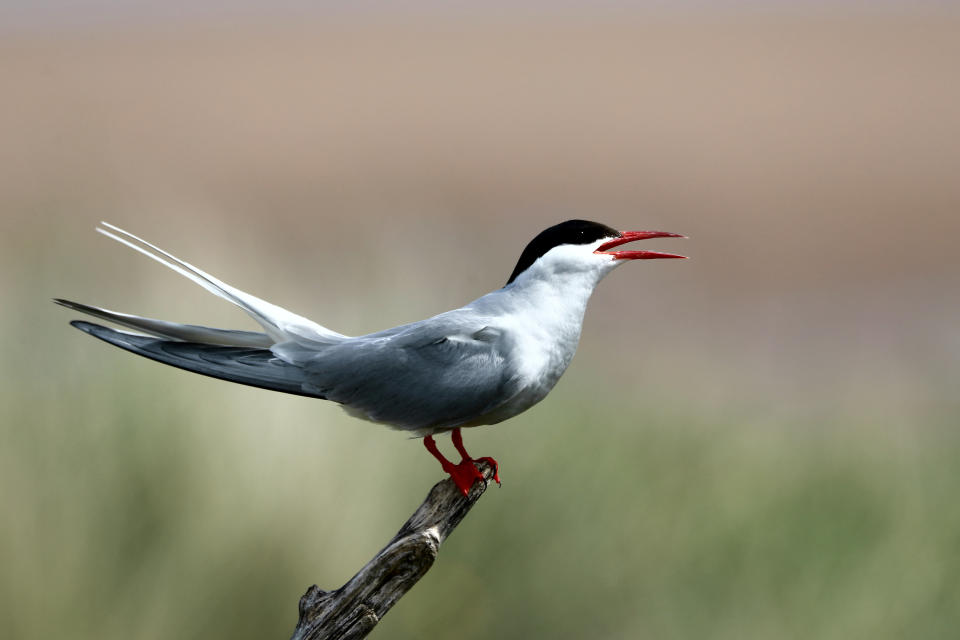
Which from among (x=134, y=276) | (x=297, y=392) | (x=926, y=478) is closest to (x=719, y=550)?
(x=926, y=478)

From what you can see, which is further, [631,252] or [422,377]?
[631,252]

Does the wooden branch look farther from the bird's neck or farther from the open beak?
the open beak

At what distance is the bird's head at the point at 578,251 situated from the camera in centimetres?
267

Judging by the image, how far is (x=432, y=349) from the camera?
2.61 m

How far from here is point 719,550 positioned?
406 cm

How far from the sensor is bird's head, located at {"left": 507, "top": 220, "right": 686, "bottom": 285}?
2.67m

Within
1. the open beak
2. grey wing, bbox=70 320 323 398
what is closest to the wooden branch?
grey wing, bbox=70 320 323 398

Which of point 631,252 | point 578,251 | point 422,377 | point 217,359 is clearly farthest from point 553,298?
point 217,359

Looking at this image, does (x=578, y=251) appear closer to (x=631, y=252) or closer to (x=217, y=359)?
(x=631, y=252)

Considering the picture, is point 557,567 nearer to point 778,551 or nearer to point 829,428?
point 778,551

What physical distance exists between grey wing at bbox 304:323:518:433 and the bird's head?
0.84 ft

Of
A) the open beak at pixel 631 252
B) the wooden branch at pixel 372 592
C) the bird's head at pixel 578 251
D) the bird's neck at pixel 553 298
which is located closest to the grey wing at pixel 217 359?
the wooden branch at pixel 372 592

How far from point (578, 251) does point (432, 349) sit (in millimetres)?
450

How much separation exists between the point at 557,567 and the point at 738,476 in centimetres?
84
